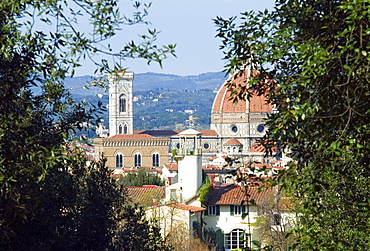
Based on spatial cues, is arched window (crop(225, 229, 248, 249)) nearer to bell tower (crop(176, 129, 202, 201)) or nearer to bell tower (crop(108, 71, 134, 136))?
bell tower (crop(176, 129, 202, 201))

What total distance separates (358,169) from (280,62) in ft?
11.9

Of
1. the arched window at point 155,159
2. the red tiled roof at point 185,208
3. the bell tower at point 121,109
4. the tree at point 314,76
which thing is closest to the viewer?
the tree at point 314,76

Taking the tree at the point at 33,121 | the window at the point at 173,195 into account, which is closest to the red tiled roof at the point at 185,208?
the window at the point at 173,195

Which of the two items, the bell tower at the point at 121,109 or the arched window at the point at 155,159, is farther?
the bell tower at the point at 121,109

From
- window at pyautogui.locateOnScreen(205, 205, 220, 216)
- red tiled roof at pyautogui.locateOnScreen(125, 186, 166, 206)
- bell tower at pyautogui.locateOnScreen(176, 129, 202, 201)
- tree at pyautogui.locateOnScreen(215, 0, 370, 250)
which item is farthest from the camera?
bell tower at pyautogui.locateOnScreen(176, 129, 202, 201)

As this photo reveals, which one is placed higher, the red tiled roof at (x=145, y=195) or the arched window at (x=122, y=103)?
the arched window at (x=122, y=103)

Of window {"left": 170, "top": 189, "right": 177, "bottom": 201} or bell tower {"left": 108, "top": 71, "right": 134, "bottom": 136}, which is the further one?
bell tower {"left": 108, "top": 71, "right": 134, "bottom": 136}

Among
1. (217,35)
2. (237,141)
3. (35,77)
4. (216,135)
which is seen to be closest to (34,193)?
(35,77)

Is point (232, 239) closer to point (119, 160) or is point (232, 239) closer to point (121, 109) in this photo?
point (119, 160)

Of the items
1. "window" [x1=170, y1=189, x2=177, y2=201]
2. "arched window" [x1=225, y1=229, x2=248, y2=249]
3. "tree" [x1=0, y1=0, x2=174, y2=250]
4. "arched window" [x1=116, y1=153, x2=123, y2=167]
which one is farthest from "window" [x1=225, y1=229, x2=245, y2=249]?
"arched window" [x1=116, y1=153, x2=123, y2=167]

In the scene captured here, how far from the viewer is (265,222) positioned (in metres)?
25.5

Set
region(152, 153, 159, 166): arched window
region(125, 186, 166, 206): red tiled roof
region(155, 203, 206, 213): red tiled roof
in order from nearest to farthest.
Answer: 1. region(155, 203, 206, 213): red tiled roof
2. region(125, 186, 166, 206): red tiled roof
3. region(152, 153, 159, 166): arched window

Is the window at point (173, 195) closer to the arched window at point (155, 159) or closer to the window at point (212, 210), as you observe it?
the window at point (212, 210)

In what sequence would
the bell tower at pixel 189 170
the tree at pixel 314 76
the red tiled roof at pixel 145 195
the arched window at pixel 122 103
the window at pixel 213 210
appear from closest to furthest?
the tree at pixel 314 76 → the red tiled roof at pixel 145 195 → the window at pixel 213 210 → the bell tower at pixel 189 170 → the arched window at pixel 122 103
